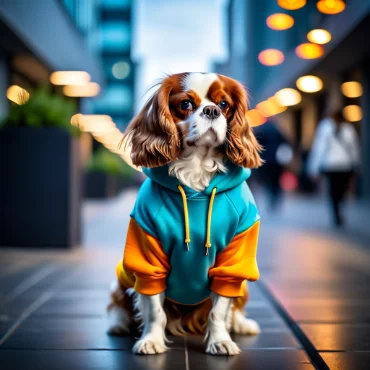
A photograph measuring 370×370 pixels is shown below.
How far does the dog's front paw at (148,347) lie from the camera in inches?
117

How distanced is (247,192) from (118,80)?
81820 millimetres

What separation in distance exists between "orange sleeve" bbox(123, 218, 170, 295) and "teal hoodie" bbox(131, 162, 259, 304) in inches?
1.2

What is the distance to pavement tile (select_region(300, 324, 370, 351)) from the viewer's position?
10.2 ft

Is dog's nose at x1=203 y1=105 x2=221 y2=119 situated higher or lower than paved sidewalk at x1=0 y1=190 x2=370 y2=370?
higher

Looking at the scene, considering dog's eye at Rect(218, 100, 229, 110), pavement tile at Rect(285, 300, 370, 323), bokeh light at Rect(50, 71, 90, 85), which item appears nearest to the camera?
dog's eye at Rect(218, 100, 229, 110)

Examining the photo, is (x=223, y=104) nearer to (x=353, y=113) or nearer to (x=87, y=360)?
(x=87, y=360)

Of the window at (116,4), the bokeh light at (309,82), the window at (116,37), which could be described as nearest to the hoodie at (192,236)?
the bokeh light at (309,82)

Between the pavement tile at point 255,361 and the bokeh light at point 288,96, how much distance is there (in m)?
19.4

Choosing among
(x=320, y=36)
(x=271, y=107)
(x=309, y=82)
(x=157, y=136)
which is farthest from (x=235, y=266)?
(x=271, y=107)

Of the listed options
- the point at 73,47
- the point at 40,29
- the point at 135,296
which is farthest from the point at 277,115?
the point at 135,296

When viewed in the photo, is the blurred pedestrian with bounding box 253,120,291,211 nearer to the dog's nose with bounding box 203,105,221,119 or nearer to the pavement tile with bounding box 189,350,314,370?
the pavement tile with bounding box 189,350,314,370

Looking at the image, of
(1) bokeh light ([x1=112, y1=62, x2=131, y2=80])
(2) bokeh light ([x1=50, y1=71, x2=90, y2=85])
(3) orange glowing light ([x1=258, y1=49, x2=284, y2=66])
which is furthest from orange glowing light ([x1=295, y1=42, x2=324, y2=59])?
(1) bokeh light ([x1=112, y1=62, x2=131, y2=80])

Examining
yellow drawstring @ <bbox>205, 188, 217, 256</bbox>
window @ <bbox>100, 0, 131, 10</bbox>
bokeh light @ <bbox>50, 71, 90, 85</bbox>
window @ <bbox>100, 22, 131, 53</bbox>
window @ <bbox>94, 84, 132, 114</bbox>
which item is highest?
window @ <bbox>100, 0, 131, 10</bbox>

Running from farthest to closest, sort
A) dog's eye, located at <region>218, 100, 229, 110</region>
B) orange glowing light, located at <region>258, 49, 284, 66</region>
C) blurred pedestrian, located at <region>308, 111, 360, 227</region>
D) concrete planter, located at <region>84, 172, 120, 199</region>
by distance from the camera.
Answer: orange glowing light, located at <region>258, 49, 284, 66</region>, concrete planter, located at <region>84, 172, 120, 199</region>, blurred pedestrian, located at <region>308, 111, 360, 227</region>, dog's eye, located at <region>218, 100, 229, 110</region>
